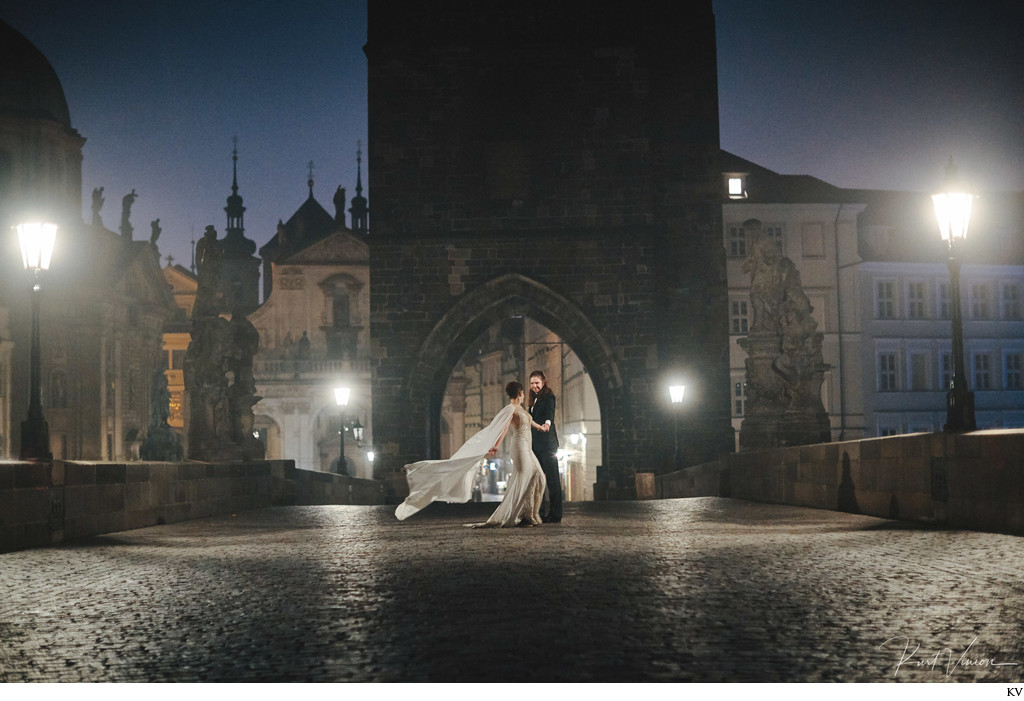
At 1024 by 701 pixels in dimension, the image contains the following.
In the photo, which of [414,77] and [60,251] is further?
[60,251]

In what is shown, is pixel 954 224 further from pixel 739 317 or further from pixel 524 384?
pixel 524 384

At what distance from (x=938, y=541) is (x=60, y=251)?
49057mm

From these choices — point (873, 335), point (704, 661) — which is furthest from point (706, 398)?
point (704, 661)

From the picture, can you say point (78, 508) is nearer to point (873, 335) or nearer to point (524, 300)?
point (524, 300)

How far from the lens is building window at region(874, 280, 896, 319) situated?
49969mm

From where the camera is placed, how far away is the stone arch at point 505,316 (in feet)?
105

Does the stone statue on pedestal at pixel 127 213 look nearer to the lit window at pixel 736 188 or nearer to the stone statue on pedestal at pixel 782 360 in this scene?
the lit window at pixel 736 188

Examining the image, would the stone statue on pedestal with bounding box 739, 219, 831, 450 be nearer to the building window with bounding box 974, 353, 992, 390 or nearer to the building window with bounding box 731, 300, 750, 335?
the building window with bounding box 731, 300, 750, 335

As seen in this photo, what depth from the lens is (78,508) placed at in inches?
492

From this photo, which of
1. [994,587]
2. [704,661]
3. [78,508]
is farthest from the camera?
[78,508]

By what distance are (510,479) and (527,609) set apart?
713 centimetres

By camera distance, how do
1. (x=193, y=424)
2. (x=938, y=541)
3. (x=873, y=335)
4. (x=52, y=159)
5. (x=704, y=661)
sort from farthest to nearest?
(x=52, y=159) < (x=873, y=335) < (x=193, y=424) < (x=938, y=541) < (x=704, y=661)

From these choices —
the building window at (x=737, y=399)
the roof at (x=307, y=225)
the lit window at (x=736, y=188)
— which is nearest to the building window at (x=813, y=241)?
the lit window at (x=736, y=188)

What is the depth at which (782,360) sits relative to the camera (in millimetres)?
18953
